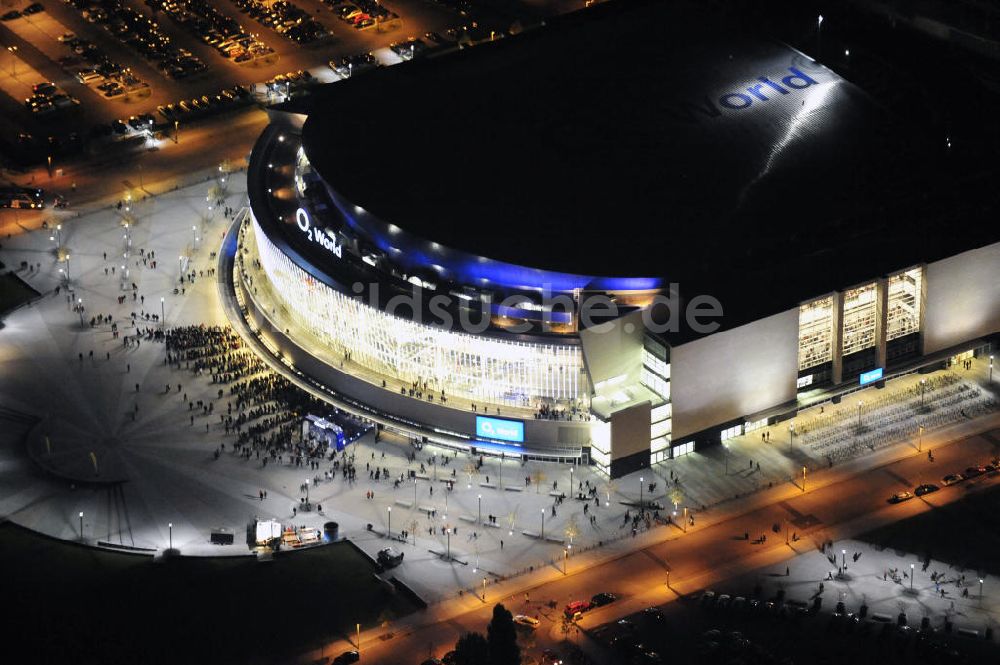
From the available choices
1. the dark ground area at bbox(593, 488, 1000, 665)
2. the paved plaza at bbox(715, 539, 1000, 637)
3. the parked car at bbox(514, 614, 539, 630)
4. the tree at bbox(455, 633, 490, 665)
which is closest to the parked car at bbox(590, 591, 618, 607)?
the dark ground area at bbox(593, 488, 1000, 665)

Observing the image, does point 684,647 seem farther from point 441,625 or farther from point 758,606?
point 441,625

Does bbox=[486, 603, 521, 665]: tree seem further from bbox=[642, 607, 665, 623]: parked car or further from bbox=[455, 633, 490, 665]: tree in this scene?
bbox=[642, 607, 665, 623]: parked car

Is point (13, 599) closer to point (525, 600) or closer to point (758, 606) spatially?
point (525, 600)

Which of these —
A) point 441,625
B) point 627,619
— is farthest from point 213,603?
point 627,619

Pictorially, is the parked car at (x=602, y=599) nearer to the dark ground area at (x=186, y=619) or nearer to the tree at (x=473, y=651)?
the tree at (x=473, y=651)

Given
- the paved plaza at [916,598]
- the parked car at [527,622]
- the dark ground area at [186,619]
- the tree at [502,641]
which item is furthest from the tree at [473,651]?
the paved plaza at [916,598]
